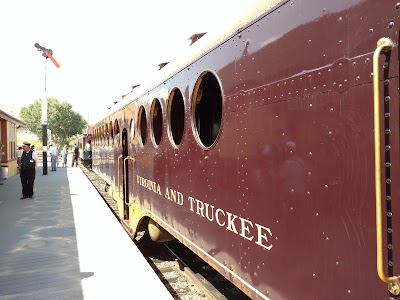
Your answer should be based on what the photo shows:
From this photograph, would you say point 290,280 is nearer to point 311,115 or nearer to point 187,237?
point 311,115

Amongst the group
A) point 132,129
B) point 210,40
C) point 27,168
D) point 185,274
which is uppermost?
point 210,40

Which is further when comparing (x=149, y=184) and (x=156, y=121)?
(x=149, y=184)

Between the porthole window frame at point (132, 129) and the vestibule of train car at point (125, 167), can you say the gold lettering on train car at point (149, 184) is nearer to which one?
the porthole window frame at point (132, 129)

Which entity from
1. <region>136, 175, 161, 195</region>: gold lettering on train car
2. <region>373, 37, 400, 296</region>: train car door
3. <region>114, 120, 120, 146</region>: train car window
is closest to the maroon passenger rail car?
<region>373, 37, 400, 296</region>: train car door

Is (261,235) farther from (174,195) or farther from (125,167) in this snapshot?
(125,167)

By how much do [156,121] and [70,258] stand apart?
2.17 m

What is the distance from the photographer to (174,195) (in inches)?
163

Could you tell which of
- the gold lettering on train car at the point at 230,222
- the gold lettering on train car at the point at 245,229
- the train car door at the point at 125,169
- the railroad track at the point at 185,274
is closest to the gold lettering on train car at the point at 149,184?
the train car door at the point at 125,169

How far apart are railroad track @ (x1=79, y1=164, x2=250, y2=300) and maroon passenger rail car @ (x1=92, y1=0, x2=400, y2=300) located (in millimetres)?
1372

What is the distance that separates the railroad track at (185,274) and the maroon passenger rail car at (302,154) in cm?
137

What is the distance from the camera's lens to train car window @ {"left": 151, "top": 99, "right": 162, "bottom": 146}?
491 centimetres

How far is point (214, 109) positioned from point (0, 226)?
→ 520cm

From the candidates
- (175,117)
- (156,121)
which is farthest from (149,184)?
(175,117)

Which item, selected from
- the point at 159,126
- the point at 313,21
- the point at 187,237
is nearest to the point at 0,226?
the point at 159,126
